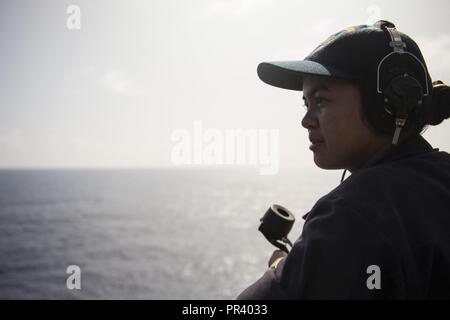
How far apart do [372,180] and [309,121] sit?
57 centimetres

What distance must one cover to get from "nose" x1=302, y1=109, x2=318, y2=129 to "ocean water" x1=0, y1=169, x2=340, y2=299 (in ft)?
178

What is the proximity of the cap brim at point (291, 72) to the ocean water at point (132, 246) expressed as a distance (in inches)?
2122

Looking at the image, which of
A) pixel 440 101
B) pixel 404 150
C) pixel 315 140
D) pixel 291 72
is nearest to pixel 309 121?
pixel 315 140

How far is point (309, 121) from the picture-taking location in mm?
2098

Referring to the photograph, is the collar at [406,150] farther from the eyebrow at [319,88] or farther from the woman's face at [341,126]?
the eyebrow at [319,88]

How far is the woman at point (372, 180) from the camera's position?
1.45 m

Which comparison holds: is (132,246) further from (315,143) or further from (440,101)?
(440,101)

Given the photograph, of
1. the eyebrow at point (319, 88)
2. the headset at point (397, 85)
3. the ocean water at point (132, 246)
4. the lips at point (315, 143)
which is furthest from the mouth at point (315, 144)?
the ocean water at point (132, 246)

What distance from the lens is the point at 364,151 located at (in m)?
1.99

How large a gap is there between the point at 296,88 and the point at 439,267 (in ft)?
4.61

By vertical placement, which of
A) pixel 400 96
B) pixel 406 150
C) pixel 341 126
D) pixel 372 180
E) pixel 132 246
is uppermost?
pixel 400 96

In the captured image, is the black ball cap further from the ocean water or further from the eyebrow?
the ocean water

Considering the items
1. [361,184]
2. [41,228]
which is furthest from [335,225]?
[41,228]

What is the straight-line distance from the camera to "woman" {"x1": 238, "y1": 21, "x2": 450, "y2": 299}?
4.75 ft
